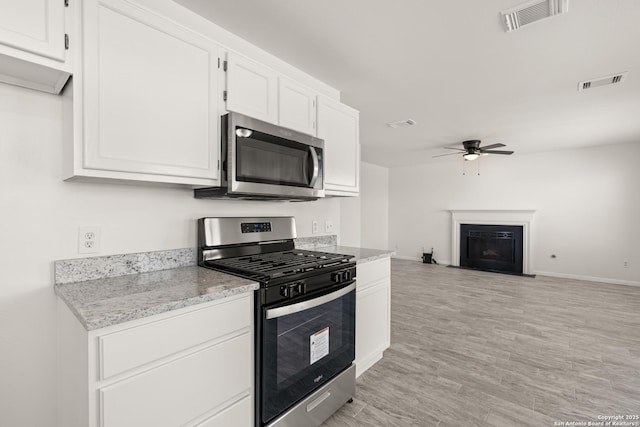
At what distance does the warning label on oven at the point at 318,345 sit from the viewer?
178cm

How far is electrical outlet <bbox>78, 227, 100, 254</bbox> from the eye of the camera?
1.50m

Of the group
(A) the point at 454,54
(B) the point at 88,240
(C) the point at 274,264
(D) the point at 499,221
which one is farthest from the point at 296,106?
(D) the point at 499,221

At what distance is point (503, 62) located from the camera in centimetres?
246

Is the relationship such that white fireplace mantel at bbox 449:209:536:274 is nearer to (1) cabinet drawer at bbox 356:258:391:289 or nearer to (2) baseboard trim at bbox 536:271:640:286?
(2) baseboard trim at bbox 536:271:640:286

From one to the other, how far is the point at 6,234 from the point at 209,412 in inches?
46.8

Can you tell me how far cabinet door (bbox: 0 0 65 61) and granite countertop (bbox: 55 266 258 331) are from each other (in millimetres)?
973

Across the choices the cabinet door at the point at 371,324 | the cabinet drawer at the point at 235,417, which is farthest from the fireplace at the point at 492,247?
the cabinet drawer at the point at 235,417

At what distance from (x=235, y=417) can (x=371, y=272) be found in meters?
1.40

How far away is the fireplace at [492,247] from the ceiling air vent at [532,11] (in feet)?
17.8

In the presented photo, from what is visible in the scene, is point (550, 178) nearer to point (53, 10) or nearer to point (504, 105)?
point (504, 105)

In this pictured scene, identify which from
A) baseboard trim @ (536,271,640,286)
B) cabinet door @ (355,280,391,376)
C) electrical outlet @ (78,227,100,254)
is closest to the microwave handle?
cabinet door @ (355,280,391,376)

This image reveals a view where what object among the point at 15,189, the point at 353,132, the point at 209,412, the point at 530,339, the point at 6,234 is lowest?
the point at 530,339

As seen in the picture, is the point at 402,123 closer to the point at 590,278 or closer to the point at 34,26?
the point at 34,26

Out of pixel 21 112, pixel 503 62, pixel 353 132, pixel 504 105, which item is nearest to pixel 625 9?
pixel 503 62
